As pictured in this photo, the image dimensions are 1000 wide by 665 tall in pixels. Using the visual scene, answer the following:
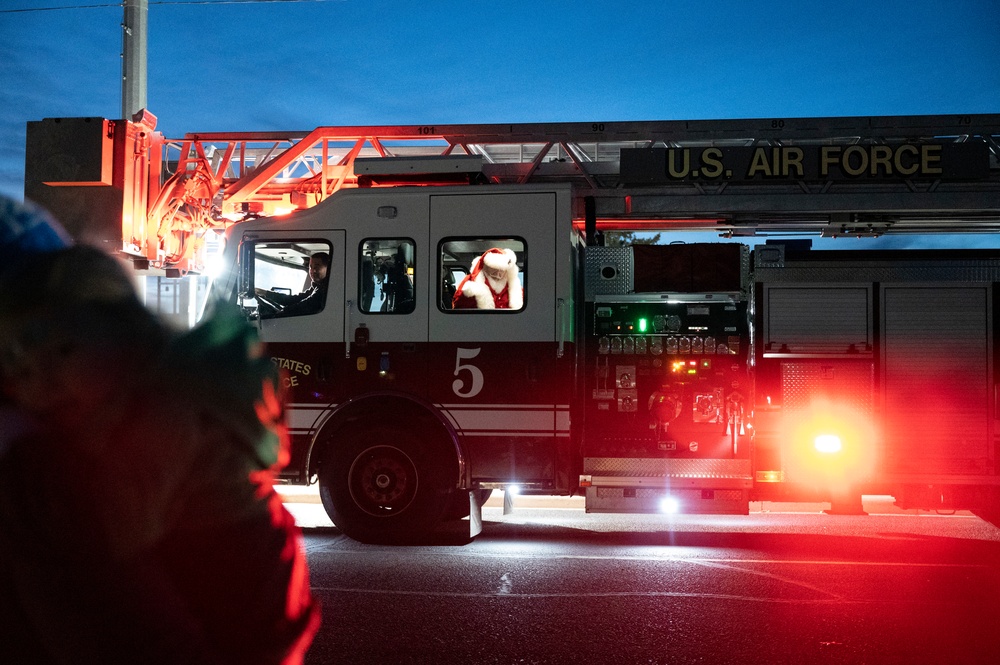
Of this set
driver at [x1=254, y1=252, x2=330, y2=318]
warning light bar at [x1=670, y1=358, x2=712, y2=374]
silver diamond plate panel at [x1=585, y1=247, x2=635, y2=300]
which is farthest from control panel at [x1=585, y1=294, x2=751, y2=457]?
driver at [x1=254, y1=252, x2=330, y2=318]

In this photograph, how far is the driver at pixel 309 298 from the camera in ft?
26.5

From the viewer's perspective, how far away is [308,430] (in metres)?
7.86

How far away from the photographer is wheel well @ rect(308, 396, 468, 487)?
25.1 feet

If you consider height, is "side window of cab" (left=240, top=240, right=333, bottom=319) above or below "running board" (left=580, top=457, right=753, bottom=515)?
above

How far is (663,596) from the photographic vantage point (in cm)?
589

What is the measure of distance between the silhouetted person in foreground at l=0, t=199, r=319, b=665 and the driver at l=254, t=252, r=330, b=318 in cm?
690

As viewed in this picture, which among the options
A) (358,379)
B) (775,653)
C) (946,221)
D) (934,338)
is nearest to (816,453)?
(934,338)

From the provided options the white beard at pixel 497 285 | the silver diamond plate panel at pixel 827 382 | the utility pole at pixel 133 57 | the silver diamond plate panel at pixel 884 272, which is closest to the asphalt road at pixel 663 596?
the silver diamond plate panel at pixel 827 382

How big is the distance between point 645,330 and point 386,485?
102 inches

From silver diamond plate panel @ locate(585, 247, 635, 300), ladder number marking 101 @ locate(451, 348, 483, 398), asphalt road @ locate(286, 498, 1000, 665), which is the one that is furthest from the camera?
silver diamond plate panel @ locate(585, 247, 635, 300)

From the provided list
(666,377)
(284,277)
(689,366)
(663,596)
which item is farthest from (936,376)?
(284,277)

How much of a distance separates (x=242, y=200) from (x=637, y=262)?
4245mm

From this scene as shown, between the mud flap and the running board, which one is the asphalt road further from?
the running board

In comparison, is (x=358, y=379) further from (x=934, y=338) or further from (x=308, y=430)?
(x=934, y=338)
